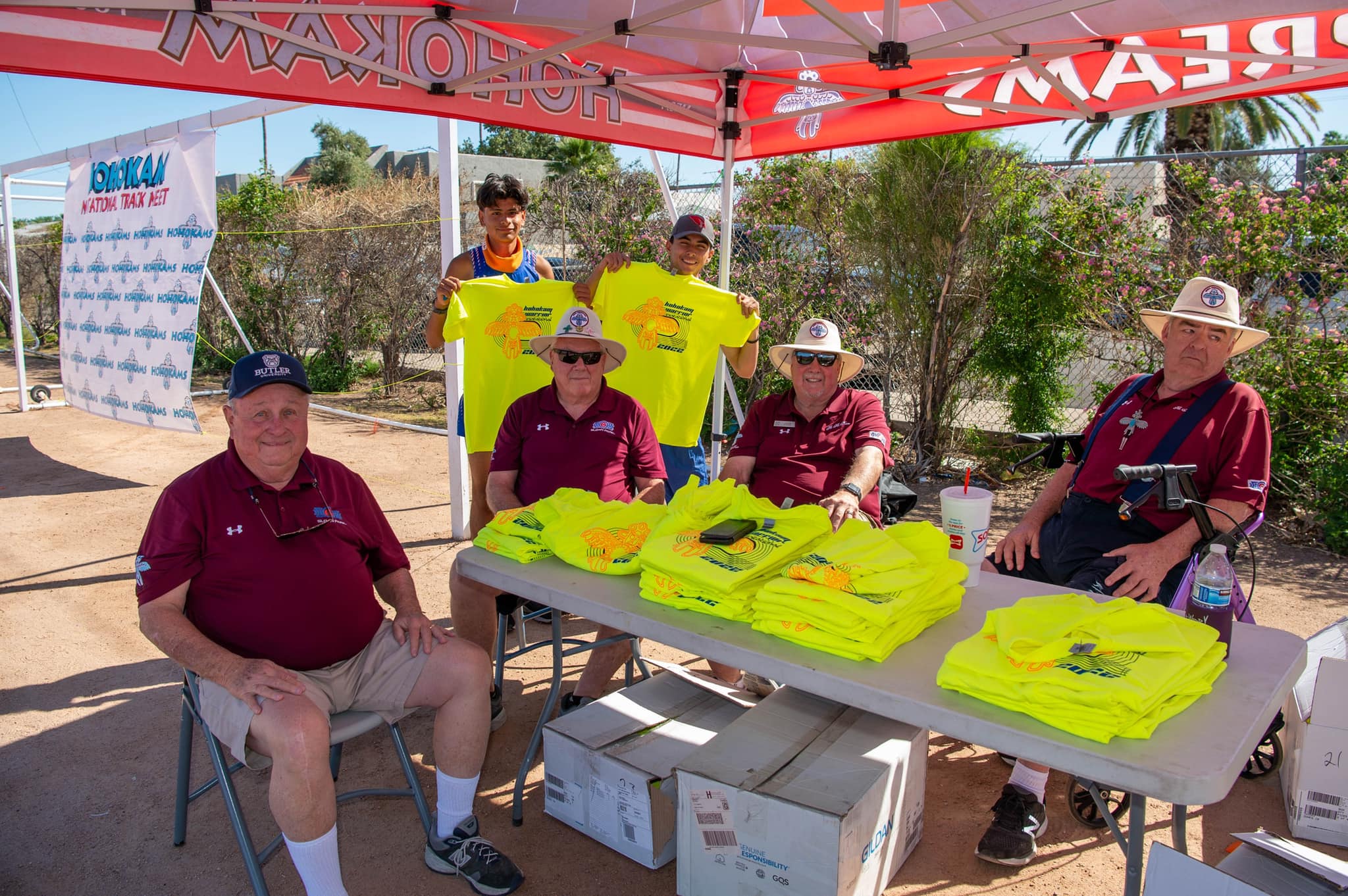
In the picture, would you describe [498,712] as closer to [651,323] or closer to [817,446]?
[817,446]

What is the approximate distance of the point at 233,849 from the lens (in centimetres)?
→ 273

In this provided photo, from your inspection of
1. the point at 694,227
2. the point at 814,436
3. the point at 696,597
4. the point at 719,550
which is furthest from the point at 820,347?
the point at 696,597

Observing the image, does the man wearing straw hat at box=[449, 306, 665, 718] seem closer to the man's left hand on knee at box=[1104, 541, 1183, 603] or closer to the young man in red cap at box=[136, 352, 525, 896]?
the young man in red cap at box=[136, 352, 525, 896]

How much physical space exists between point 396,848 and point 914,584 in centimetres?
190

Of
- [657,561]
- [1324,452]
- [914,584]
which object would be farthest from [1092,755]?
[1324,452]

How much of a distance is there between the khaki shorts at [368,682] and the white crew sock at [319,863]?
0.35m

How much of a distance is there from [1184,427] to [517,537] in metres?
2.23

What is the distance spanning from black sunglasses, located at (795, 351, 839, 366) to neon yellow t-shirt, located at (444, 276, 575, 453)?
135cm

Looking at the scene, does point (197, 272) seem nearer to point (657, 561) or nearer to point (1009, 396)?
point (657, 561)

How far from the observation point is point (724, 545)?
2.30 metres

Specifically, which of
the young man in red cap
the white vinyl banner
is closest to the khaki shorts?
the young man in red cap

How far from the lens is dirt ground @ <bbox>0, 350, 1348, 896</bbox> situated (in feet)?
8.52

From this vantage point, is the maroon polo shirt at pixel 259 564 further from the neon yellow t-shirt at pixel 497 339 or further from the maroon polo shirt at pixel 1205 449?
the maroon polo shirt at pixel 1205 449

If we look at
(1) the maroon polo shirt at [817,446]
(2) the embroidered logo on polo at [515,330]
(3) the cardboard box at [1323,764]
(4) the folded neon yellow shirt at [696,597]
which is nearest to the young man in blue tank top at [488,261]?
(2) the embroidered logo on polo at [515,330]
